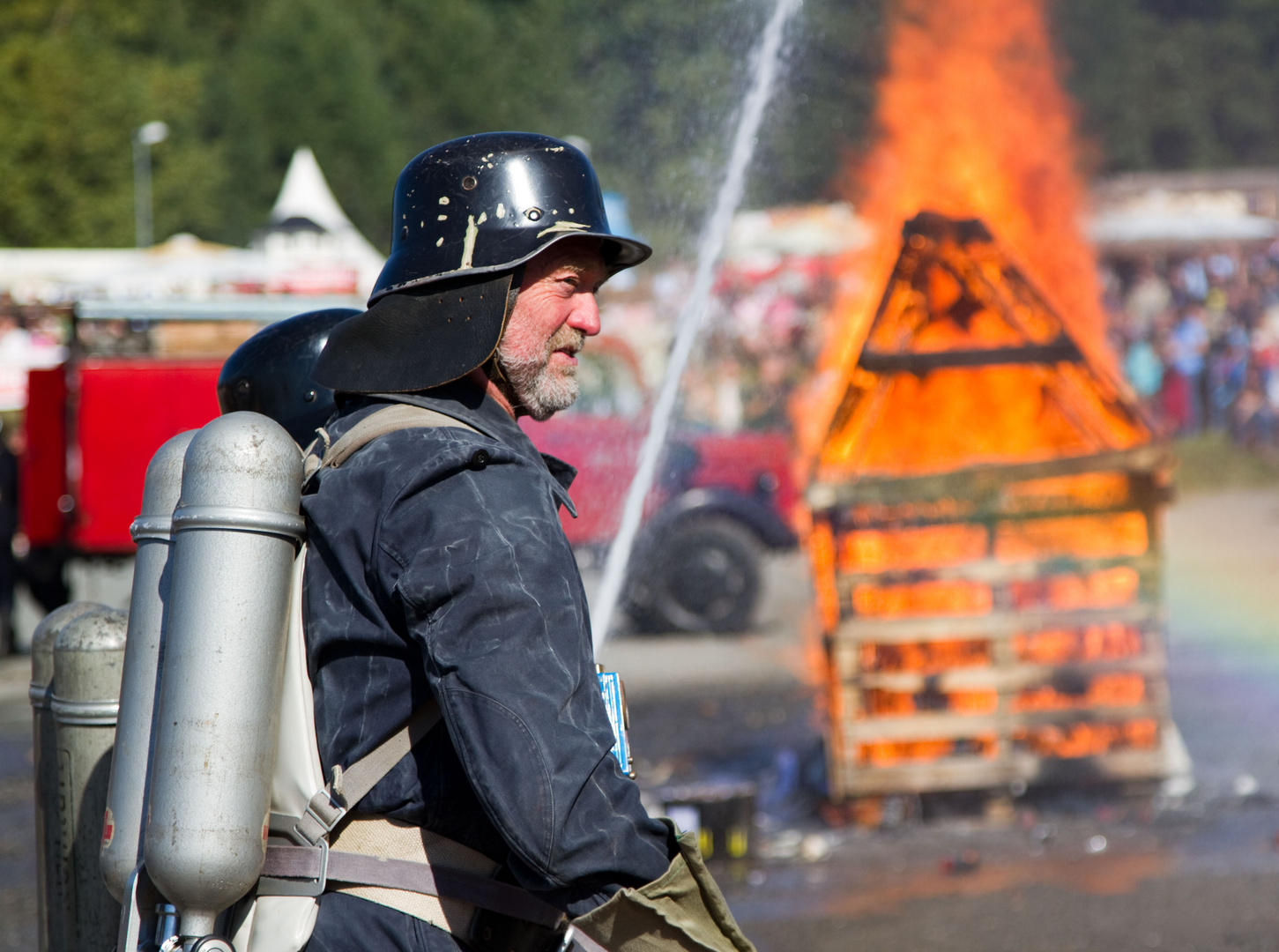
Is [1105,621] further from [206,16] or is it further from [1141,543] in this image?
[206,16]

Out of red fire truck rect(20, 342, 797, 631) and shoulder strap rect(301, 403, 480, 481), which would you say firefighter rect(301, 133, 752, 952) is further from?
red fire truck rect(20, 342, 797, 631)

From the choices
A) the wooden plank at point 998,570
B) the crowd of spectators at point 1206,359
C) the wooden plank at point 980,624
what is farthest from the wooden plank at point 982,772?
the crowd of spectators at point 1206,359

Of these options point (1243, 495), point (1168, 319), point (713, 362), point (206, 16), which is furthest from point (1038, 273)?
point (206, 16)

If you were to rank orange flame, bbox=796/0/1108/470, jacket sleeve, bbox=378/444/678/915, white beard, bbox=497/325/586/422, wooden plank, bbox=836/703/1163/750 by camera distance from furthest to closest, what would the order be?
orange flame, bbox=796/0/1108/470 < wooden plank, bbox=836/703/1163/750 < white beard, bbox=497/325/586/422 < jacket sleeve, bbox=378/444/678/915

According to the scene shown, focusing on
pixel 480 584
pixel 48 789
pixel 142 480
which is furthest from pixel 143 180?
pixel 480 584

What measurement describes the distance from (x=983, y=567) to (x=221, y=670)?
4.22 meters

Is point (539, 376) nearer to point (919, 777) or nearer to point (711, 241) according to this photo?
point (919, 777)

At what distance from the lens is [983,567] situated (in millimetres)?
5566

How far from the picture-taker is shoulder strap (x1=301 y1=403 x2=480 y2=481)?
6.20 feet

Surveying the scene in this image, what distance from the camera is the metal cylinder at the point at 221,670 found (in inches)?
68.7

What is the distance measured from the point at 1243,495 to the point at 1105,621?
12.7 m

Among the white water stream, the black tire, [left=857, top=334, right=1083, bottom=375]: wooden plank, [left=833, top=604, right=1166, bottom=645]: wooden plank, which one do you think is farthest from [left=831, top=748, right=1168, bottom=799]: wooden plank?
the black tire

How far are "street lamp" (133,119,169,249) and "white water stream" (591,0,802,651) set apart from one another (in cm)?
2311

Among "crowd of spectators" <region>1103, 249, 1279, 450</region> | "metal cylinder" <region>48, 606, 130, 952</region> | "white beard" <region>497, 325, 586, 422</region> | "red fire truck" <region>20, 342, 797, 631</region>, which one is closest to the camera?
"white beard" <region>497, 325, 586, 422</region>
